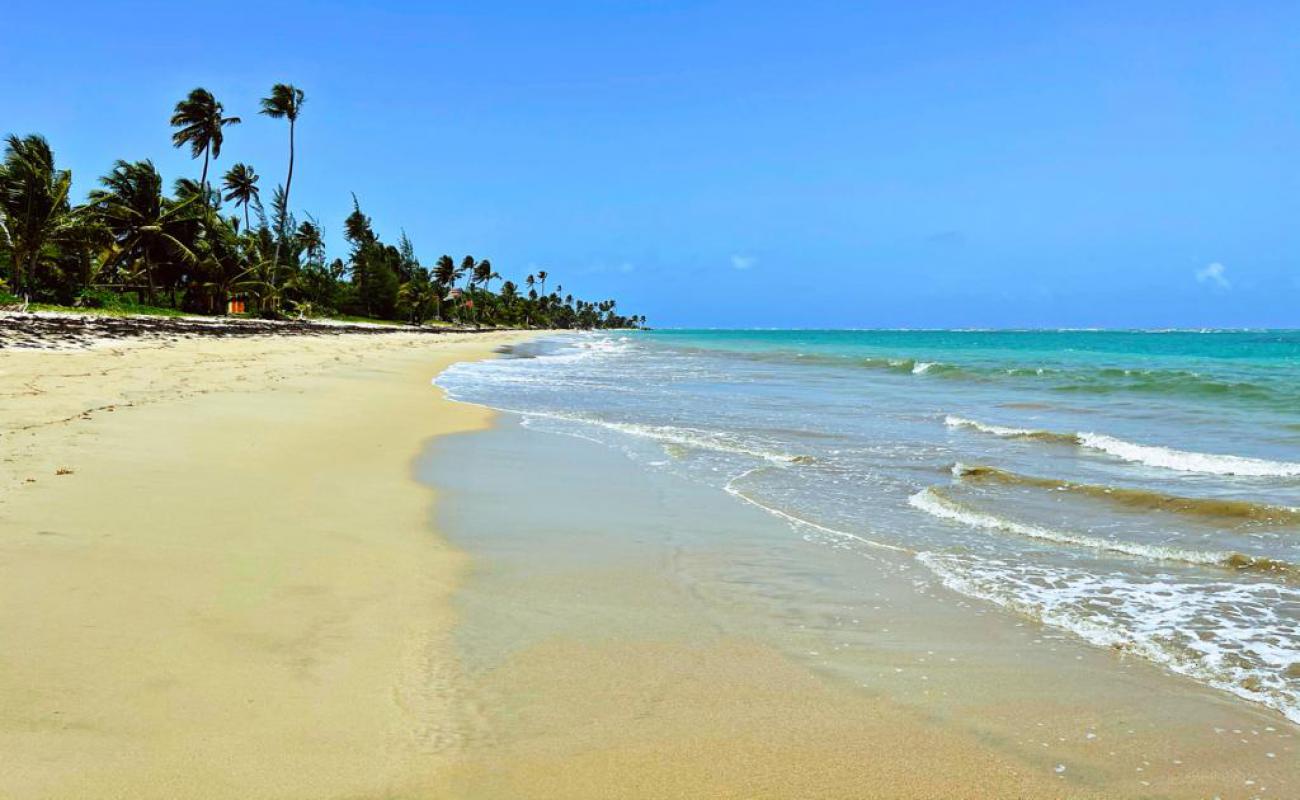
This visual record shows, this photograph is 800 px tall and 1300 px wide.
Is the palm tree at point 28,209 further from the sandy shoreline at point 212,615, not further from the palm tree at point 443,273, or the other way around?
the palm tree at point 443,273

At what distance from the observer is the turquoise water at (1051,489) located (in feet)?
14.4

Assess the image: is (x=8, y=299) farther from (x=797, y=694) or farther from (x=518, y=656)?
(x=797, y=694)

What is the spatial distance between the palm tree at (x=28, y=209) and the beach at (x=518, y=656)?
28.2 metres

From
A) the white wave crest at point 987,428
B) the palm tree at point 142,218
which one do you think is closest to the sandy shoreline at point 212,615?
the white wave crest at point 987,428

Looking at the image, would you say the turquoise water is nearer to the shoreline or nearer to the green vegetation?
the shoreline

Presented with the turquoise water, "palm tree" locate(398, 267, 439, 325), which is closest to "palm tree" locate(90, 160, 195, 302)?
the turquoise water

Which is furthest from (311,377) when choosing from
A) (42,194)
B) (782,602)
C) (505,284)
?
(505,284)

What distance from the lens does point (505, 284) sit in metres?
135

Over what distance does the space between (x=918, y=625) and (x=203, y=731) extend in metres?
3.27

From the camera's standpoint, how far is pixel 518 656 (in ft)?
11.4

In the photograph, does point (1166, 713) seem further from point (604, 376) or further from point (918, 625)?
point (604, 376)

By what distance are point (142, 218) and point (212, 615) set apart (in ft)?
144

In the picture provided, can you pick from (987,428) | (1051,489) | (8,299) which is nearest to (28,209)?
(8,299)

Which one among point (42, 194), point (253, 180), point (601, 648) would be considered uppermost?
point (253, 180)
